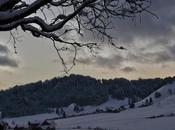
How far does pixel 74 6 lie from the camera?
1094 cm

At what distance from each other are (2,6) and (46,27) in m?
1.50

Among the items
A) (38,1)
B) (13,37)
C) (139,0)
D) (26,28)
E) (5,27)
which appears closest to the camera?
(38,1)

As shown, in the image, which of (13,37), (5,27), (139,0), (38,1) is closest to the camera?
(38,1)

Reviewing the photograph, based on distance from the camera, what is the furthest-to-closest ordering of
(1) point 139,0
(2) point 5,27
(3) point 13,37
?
(3) point 13,37
(1) point 139,0
(2) point 5,27

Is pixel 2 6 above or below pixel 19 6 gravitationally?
below

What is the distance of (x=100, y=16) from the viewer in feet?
36.1

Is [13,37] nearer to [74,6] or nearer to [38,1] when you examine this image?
[74,6]

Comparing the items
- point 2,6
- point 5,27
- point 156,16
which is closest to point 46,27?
point 5,27

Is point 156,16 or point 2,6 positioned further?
point 156,16

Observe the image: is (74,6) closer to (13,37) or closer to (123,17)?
(123,17)

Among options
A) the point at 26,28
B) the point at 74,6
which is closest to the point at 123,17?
the point at 74,6

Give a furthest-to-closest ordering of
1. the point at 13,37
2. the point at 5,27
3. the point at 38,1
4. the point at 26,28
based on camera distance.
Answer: the point at 13,37 < the point at 26,28 < the point at 5,27 < the point at 38,1

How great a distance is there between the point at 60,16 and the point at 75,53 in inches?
36.4

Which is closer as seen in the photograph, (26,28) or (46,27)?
(46,27)
